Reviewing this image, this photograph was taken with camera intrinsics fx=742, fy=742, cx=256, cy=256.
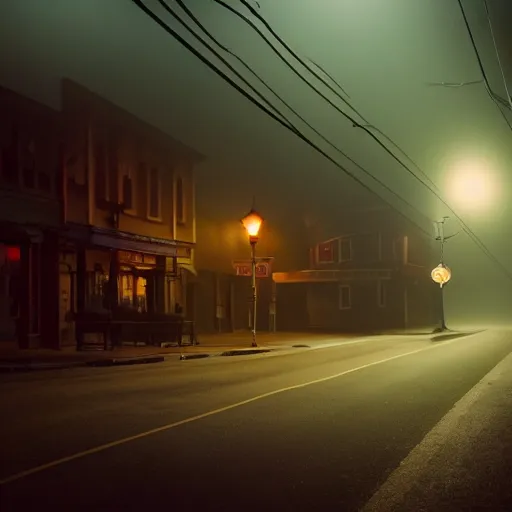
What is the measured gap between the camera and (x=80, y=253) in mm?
22141

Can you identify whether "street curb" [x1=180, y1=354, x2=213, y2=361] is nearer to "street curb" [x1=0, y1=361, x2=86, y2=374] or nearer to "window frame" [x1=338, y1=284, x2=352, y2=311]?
"street curb" [x1=0, y1=361, x2=86, y2=374]

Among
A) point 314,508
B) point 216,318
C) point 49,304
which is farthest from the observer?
point 216,318

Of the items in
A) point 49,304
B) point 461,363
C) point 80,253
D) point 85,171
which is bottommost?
point 461,363

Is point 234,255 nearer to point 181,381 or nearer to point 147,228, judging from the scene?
point 147,228

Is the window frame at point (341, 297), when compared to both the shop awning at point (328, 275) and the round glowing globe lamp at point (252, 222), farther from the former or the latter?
the round glowing globe lamp at point (252, 222)

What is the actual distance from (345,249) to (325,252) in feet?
4.49

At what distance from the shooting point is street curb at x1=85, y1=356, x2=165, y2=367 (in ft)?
55.6

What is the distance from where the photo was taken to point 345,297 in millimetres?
43531

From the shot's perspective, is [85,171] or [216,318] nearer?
[85,171]

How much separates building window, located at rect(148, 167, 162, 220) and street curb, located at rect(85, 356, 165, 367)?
9767mm

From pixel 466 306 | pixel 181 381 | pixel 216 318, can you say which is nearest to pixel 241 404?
pixel 181 381

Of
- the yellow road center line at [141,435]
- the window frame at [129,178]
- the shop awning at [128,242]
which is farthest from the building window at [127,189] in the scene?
the yellow road center line at [141,435]

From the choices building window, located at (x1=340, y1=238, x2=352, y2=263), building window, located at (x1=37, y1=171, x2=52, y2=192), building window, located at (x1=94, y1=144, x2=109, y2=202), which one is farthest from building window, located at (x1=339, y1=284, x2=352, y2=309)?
building window, located at (x1=37, y1=171, x2=52, y2=192)

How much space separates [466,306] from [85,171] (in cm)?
5731
